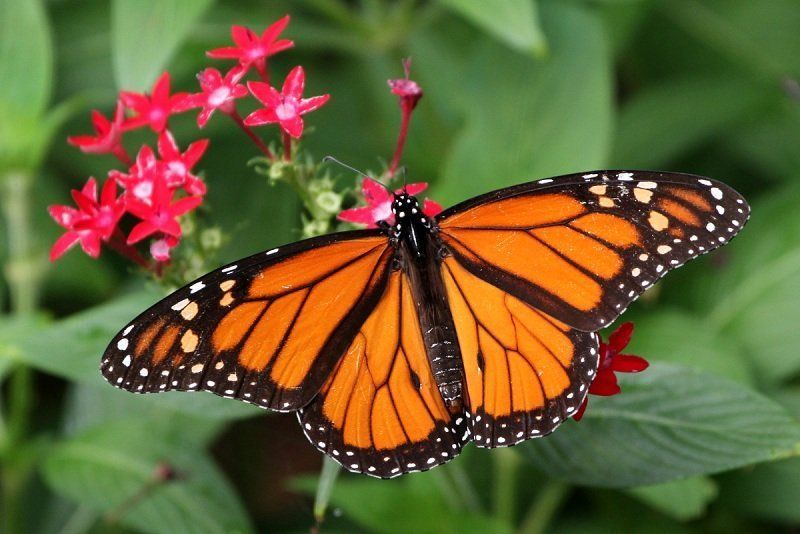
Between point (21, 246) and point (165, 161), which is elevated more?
point (21, 246)

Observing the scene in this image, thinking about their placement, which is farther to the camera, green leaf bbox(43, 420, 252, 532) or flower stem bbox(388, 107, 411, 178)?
green leaf bbox(43, 420, 252, 532)

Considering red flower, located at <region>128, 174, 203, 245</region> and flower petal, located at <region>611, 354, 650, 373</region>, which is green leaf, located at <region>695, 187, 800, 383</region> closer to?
flower petal, located at <region>611, 354, 650, 373</region>

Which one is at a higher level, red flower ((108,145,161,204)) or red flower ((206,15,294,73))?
red flower ((206,15,294,73))

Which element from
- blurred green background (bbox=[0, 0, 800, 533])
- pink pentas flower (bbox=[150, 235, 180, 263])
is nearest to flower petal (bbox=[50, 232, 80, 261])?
Result: pink pentas flower (bbox=[150, 235, 180, 263])

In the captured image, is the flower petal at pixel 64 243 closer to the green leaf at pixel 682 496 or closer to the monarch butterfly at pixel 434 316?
the monarch butterfly at pixel 434 316

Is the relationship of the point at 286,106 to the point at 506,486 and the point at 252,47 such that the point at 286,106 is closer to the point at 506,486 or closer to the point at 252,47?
the point at 252,47

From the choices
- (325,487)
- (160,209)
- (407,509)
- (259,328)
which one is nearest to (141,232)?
(160,209)

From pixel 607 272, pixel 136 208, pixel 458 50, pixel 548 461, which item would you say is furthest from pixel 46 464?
pixel 458 50
